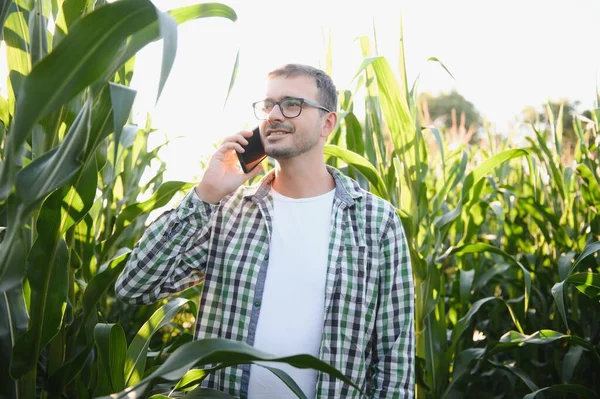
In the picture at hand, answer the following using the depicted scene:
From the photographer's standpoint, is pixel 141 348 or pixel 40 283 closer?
pixel 40 283

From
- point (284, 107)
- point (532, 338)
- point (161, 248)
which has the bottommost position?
point (532, 338)

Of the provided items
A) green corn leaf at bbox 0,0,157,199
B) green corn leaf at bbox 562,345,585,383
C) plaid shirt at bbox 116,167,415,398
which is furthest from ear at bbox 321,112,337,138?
green corn leaf at bbox 562,345,585,383

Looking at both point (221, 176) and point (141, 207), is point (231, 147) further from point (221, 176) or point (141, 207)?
point (141, 207)

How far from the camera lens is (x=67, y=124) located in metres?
1.24

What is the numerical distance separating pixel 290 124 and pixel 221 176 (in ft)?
0.73

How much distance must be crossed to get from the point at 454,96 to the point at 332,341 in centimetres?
3415

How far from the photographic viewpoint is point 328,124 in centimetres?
177

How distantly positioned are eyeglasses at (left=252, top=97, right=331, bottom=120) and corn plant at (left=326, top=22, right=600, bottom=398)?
0.58ft

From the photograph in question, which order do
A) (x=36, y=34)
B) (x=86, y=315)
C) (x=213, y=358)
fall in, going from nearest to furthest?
(x=213, y=358) < (x=36, y=34) < (x=86, y=315)

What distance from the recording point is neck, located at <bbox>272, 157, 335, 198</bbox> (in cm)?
168

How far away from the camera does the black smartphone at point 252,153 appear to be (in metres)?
1.60

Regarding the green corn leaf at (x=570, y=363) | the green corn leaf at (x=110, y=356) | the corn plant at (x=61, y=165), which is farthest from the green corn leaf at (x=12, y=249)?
the green corn leaf at (x=570, y=363)

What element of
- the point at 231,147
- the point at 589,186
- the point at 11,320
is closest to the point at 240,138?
the point at 231,147

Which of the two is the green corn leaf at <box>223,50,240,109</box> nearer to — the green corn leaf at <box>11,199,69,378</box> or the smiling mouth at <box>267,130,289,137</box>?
the green corn leaf at <box>11,199,69,378</box>
